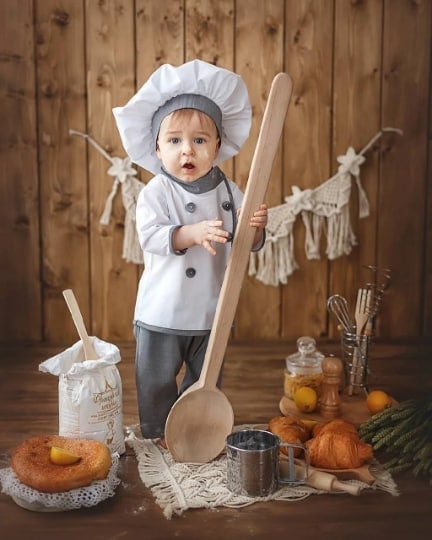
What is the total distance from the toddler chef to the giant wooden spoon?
30 millimetres

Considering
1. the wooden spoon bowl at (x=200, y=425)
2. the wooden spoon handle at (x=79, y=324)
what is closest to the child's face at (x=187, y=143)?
the wooden spoon handle at (x=79, y=324)

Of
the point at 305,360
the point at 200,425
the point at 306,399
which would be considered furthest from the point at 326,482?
the point at 305,360

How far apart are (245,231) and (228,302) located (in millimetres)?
125

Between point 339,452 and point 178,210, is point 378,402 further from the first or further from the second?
point 178,210

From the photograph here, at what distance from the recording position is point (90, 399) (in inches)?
53.4

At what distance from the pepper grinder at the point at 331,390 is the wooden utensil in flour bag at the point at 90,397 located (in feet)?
1.46

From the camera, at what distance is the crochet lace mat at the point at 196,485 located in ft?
4.08

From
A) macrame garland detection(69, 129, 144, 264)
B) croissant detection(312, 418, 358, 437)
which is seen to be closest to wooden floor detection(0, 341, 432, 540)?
croissant detection(312, 418, 358, 437)

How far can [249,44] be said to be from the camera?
2.26 metres

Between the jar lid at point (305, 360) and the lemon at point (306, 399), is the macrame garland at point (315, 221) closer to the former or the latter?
the jar lid at point (305, 360)

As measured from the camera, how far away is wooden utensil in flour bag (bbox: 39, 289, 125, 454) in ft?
4.46

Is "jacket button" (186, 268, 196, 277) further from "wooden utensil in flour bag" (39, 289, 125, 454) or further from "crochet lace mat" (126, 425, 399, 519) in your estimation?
"crochet lace mat" (126, 425, 399, 519)

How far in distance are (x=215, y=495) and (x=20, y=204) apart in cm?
129

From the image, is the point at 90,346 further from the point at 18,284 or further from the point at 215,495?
the point at 18,284
